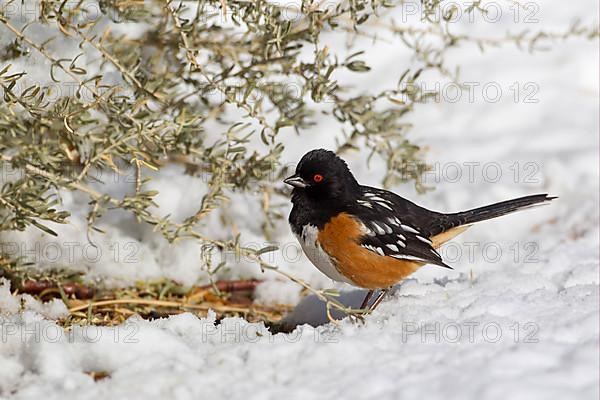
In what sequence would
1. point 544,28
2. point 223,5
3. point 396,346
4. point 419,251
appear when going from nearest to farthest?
point 396,346 < point 223,5 < point 419,251 < point 544,28

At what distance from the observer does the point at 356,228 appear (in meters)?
4.00

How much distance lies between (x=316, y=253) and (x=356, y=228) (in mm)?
217

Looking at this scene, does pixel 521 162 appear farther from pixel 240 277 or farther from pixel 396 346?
pixel 396 346

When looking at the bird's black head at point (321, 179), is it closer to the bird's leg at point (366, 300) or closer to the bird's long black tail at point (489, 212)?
the bird's leg at point (366, 300)

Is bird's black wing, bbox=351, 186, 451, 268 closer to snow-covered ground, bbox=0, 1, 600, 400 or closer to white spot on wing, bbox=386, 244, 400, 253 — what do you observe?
white spot on wing, bbox=386, 244, 400, 253

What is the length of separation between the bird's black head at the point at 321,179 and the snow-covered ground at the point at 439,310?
518 millimetres

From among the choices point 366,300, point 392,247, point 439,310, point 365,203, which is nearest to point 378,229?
point 392,247

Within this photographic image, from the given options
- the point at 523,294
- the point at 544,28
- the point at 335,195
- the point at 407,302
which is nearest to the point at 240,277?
the point at 335,195

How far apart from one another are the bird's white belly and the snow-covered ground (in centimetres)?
21

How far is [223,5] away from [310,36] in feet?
2.90

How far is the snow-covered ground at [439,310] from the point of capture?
257 cm

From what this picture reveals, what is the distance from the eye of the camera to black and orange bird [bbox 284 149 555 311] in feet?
13.0

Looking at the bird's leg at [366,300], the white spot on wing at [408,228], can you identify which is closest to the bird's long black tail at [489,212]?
the white spot on wing at [408,228]

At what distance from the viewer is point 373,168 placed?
19.7ft
